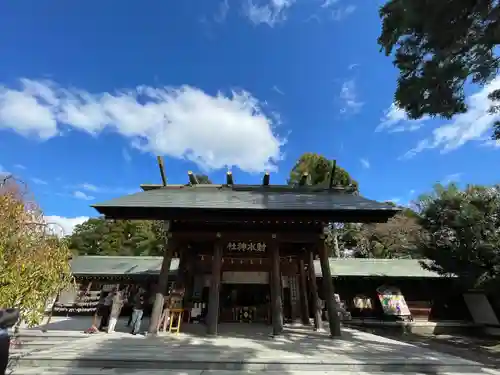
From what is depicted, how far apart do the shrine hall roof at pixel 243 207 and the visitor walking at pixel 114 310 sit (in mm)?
2589

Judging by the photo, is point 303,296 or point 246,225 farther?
point 303,296

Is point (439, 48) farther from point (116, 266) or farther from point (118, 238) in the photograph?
point (118, 238)

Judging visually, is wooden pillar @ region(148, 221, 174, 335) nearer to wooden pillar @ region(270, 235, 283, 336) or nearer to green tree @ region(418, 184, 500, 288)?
wooden pillar @ region(270, 235, 283, 336)

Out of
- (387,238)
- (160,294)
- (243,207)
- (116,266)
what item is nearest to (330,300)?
(243,207)

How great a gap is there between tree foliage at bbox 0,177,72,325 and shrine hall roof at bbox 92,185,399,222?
2977mm

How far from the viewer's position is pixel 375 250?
26.8 m

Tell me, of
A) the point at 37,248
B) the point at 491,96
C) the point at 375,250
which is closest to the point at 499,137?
the point at 491,96

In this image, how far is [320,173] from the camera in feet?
83.1

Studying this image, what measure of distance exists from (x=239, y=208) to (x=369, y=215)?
11.9ft

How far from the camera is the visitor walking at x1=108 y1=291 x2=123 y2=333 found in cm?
796

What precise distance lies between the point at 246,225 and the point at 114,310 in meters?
4.65

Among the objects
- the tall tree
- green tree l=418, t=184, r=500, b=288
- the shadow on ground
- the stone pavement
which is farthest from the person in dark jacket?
the tall tree

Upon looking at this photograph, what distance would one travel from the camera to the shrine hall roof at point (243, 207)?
24.4 feet

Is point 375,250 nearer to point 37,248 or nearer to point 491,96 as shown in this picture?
point 491,96
